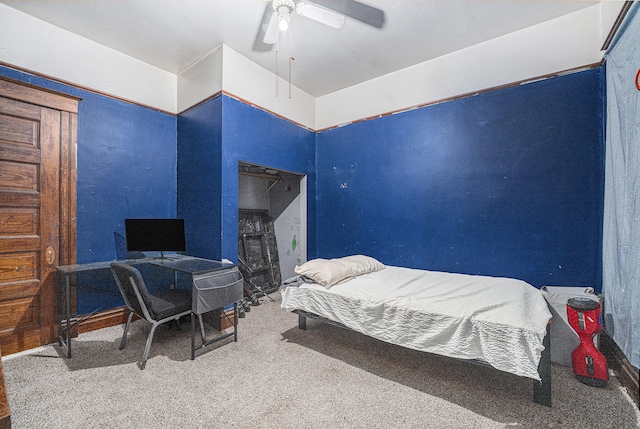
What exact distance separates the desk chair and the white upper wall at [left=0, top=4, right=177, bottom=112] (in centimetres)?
219

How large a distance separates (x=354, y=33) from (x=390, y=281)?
2.67 meters

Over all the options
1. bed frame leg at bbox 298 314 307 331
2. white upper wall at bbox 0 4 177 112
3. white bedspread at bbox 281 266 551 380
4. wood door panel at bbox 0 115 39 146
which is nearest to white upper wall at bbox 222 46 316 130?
white upper wall at bbox 0 4 177 112

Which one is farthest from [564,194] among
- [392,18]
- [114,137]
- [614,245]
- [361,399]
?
[114,137]

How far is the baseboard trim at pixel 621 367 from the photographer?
1823mm

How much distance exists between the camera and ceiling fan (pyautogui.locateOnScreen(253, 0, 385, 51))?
2.20 metres

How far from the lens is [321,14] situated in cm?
221

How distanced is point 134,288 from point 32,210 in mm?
1492

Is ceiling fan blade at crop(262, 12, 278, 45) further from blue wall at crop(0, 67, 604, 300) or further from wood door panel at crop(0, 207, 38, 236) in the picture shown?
wood door panel at crop(0, 207, 38, 236)

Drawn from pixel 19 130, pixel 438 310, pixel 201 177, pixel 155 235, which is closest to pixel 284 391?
pixel 438 310

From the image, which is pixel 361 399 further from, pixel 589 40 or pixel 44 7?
pixel 44 7

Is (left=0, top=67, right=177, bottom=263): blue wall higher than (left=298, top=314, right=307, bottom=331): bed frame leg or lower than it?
higher

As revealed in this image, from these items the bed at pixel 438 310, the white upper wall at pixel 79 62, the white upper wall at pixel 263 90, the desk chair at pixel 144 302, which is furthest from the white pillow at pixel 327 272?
the white upper wall at pixel 79 62

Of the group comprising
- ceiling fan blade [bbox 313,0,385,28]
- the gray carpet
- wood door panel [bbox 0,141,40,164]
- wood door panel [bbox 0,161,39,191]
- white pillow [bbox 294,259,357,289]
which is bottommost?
the gray carpet

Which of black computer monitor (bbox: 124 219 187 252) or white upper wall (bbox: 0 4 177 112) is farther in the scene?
black computer monitor (bbox: 124 219 187 252)
